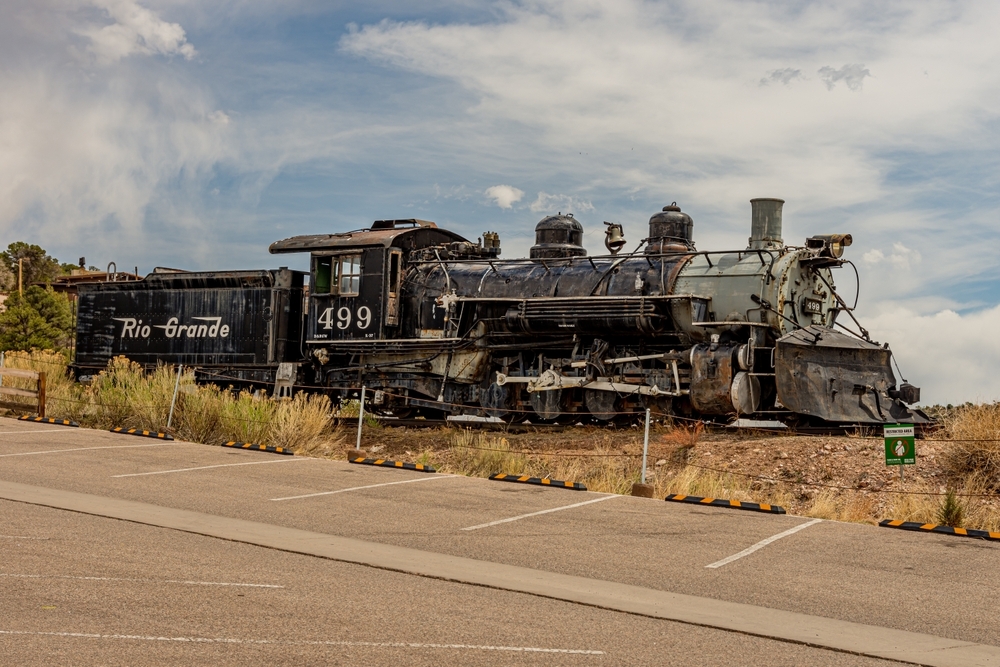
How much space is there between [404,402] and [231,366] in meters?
4.26

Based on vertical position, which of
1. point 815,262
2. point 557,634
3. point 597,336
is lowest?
point 557,634

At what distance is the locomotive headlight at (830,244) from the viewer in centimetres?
1792

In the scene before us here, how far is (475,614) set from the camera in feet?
22.6

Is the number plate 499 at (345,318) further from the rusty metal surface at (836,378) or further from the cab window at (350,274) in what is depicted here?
the rusty metal surface at (836,378)

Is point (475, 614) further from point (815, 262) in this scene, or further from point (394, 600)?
point (815, 262)

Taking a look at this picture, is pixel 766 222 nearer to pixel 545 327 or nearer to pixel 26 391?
pixel 545 327

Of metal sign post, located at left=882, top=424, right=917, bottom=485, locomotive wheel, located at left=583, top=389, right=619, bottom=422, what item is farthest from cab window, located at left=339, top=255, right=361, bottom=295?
metal sign post, located at left=882, top=424, right=917, bottom=485

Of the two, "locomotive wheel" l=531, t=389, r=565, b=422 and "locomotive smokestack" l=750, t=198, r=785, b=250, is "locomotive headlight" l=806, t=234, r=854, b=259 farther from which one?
"locomotive wheel" l=531, t=389, r=565, b=422

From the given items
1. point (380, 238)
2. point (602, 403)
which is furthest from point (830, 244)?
point (380, 238)

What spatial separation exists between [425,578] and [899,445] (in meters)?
7.25

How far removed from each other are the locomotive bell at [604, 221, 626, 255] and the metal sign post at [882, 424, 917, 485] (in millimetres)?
7770

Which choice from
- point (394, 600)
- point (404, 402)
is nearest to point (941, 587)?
point (394, 600)

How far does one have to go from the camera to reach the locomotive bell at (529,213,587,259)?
2052cm

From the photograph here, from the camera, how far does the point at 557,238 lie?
2067cm
